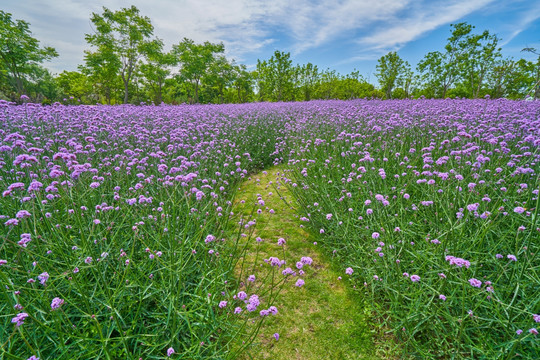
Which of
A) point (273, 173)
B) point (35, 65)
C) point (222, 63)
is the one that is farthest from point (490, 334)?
point (222, 63)

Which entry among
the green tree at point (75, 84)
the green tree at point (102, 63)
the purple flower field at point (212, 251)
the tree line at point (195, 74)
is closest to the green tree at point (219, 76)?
the tree line at point (195, 74)

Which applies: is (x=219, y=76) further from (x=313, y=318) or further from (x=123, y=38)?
(x=313, y=318)

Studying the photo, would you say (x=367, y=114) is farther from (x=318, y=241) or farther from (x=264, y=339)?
(x=264, y=339)

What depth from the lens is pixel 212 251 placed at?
2.50 m

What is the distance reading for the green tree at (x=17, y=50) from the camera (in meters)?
22.6

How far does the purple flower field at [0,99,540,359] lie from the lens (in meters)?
1.77

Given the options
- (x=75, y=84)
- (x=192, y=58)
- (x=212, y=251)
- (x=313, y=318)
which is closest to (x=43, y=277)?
(x=212, y=251)

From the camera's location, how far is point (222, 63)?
43.5 meters

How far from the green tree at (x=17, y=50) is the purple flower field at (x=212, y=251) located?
94.9 feet

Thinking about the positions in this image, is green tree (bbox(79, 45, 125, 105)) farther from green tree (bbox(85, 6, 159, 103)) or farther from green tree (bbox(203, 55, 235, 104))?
green tree (bbox(203, 55, 235, 104))

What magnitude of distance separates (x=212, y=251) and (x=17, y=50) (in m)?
35.4

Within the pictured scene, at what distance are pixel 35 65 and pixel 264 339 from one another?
137ft

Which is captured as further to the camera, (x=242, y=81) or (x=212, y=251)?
(x=242, y=81)

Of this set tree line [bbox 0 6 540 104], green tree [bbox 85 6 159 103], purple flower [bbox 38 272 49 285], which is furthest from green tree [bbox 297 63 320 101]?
purple flower [bbox 38 272 49 285]
